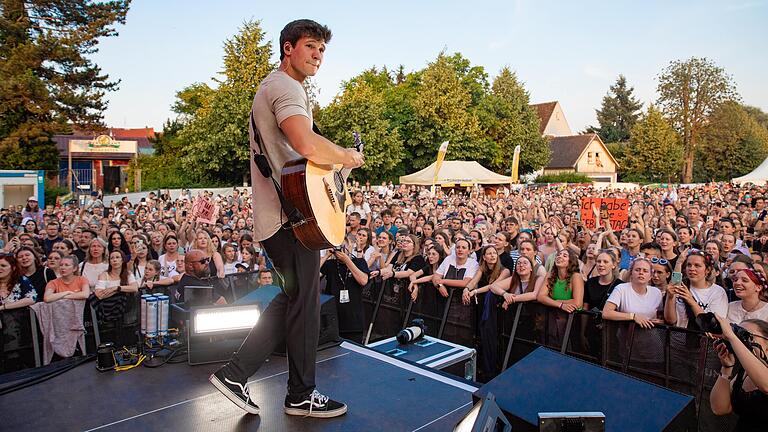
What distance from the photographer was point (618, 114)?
7688 cm

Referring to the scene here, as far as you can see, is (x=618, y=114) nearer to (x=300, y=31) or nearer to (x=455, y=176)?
(x=455, y=176)

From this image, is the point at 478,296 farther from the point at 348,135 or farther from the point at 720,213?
the point at 348,135

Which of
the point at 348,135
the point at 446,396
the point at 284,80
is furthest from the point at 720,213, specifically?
the point at 348,135

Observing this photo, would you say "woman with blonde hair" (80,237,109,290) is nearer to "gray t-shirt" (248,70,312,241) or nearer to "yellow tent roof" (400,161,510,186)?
"gray t-shirt" (248,70,312,241)

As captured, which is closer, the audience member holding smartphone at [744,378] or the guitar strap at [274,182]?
the guitar strap at [274,182]

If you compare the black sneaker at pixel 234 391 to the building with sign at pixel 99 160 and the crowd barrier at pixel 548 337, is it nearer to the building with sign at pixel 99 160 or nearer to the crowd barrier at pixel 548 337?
the crowd barrier at pixel 548 337

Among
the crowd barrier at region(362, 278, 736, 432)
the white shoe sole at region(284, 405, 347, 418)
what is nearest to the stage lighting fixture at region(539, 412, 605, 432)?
the white shoe sole at region(284, 405, 347, 418)

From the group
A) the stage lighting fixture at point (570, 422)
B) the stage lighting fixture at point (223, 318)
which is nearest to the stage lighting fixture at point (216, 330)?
the stage lighting fixture at point (223, 318)

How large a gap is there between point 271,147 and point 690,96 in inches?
2215

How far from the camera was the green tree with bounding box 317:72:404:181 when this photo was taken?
3275 cm

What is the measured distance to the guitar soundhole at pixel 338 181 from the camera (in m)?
2.69

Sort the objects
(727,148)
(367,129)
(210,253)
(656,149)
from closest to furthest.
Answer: (210,253)
(367,129)
(656,149)
(727,148)

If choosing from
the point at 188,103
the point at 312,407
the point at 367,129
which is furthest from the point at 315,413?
the point at 188,103

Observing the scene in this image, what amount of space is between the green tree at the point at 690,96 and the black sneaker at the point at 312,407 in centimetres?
5535
